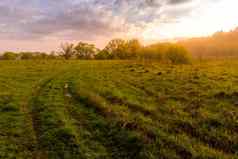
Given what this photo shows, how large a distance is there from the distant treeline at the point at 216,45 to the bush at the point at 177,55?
5807cm

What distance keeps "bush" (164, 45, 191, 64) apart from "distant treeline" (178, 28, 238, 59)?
191ft

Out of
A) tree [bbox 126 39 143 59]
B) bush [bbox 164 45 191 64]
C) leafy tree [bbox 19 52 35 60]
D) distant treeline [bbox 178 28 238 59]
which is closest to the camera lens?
bush [bbox 164 45 191 64]

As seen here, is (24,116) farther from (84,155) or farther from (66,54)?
(66,54)

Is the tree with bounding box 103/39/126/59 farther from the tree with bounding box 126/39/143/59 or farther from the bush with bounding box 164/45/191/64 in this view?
the bush with bounding box 164/45/191/64

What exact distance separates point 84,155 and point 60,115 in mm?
4645

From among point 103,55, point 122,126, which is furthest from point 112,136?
point 103,55

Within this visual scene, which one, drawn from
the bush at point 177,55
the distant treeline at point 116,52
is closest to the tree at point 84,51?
the distant treeline at point 116,52

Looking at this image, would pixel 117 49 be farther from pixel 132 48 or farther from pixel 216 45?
pixel 216 45

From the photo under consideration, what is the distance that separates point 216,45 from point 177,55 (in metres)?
96.8

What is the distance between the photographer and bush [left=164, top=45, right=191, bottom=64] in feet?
213

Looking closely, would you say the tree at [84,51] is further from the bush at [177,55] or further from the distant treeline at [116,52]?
the bush at [177,55]

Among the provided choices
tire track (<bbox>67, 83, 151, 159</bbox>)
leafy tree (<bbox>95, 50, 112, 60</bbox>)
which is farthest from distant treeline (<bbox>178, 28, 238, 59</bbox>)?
tire track (<bbox>67, 83, 151, 159</bbox>)

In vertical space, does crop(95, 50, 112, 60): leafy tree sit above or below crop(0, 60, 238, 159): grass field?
above

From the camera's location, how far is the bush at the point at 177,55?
64863mm
